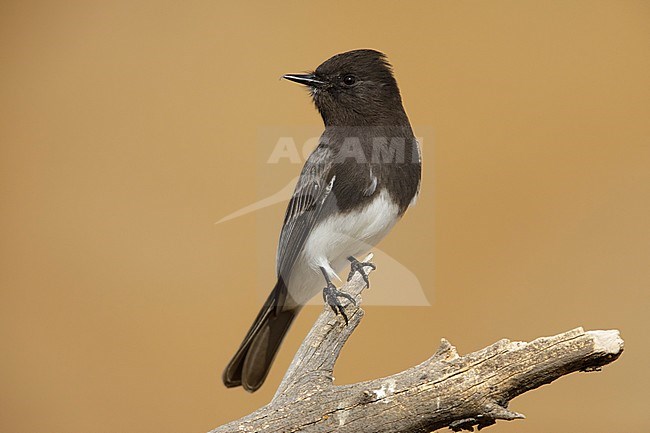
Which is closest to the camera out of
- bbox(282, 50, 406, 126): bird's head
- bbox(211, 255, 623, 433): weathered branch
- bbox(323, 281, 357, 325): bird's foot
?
bbox(211, 255, 623, 433): weathered branch

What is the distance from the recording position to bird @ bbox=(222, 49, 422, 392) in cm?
179

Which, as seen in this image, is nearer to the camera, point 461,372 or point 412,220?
point 461,372

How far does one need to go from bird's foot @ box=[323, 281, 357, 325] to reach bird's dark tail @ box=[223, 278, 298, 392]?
0.19 meters

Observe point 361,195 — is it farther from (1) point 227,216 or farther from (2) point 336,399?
(1) point 227,216

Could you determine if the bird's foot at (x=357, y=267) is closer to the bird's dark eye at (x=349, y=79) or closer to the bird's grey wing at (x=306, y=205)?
the bird's grey wing at (x=306, y=205)

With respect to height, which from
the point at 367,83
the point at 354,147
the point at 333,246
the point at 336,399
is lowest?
the point at 336,399

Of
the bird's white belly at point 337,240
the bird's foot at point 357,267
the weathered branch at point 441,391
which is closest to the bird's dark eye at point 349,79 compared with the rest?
the bird's white belly at point 337,240

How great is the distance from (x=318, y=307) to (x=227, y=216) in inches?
18.4

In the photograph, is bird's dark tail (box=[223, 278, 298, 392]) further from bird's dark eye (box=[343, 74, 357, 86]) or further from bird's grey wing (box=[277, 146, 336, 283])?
bird's dark eye (box=[343, 74, 357, 86])

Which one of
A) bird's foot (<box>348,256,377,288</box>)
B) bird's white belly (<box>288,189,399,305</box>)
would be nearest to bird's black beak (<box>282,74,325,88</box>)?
bird's white belly (<box>288,189,399,305</box>)

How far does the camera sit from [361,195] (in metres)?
1.77

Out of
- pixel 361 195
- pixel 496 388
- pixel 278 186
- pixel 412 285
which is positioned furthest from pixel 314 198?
pixel 496 388

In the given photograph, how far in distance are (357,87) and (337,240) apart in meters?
0.39

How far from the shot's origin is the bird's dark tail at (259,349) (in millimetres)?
1916
